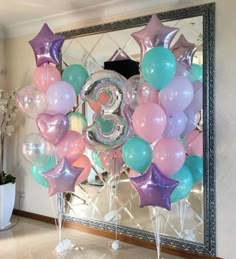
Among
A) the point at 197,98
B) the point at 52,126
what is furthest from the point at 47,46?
the point at 197,98

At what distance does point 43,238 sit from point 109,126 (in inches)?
55.9

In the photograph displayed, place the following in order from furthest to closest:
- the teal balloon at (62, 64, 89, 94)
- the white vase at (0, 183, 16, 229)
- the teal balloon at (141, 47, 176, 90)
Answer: the white vase at (0, 183, 16, 229) < the teal balloon at (62, 64, 89, 94) < the teal balloon at (141, 47, 176, 90)

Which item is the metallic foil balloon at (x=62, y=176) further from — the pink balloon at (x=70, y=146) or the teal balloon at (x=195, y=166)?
the teal balloon at (x=195, y=166)

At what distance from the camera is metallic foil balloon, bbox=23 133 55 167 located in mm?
2820

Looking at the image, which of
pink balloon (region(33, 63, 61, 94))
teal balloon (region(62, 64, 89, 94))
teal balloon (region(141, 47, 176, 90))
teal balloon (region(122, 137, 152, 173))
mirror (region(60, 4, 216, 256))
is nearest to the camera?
teal balloon (region(141, 47, 176, 90))

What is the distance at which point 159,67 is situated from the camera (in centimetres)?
227

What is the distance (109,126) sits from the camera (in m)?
2.70

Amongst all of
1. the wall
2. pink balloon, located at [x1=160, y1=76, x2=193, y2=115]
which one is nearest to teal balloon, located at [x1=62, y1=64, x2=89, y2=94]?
pink balloon, located at [x1=160, y1=76, x2=193, y2=115]

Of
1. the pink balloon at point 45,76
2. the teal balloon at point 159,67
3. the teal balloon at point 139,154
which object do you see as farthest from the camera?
the pink balloon at point 45,76

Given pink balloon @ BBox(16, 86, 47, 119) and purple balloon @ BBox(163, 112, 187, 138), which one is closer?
purple balloon @ BBox(163, 112, 187, 138)

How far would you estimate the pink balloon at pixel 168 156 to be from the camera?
2.31m

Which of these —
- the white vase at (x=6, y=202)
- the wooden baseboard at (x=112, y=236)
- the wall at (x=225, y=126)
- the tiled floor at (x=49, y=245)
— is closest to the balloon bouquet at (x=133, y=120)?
the wall at (x=225, y=126)

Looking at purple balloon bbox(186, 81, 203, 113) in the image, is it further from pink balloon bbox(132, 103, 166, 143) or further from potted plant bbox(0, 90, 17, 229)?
potted plant bbox(0, 90, 17, 229)

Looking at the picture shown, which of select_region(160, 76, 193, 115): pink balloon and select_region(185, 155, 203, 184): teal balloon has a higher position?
select_region(160, 76, 193, 115): pink balloon
